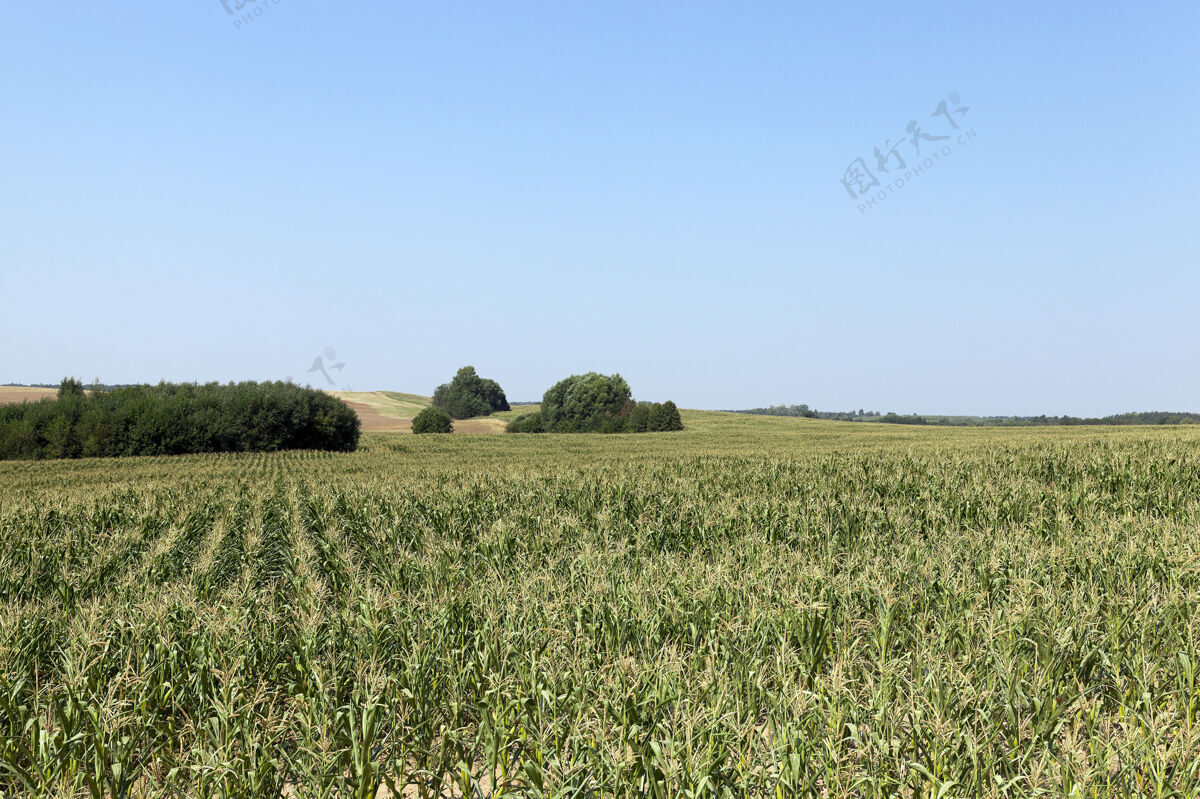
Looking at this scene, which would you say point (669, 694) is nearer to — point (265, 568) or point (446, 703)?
point (446, 703)

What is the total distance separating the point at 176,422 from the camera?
64938 mm

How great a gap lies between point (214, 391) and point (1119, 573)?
79354mm

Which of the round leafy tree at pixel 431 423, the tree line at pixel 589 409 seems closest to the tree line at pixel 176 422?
the round leafy tree at pixel 431 423

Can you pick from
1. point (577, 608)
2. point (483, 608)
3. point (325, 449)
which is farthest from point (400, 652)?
point (325, 449)

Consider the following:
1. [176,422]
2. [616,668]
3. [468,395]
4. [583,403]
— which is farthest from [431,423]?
[616,668]

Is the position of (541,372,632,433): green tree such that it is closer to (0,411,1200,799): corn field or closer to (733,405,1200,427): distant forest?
(733,405,1200,427): distant forest

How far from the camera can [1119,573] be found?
7.32 m

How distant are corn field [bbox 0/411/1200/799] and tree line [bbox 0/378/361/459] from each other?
62.7 metres

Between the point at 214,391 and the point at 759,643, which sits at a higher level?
the point at 214,391

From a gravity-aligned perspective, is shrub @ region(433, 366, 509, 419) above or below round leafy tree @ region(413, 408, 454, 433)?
above

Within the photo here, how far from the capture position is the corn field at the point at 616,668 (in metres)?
3.73

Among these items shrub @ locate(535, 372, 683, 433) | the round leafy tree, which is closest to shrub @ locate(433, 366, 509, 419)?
shrub @ locate(535, 372, 683, 433)

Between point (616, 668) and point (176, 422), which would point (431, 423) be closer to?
point (176, 422)

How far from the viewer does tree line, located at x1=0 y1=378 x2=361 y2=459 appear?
64000 millimetres
